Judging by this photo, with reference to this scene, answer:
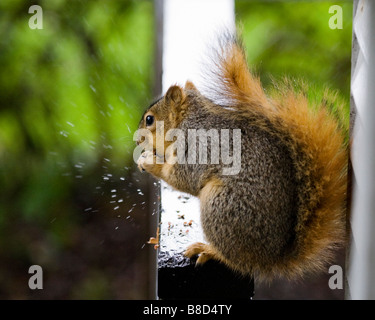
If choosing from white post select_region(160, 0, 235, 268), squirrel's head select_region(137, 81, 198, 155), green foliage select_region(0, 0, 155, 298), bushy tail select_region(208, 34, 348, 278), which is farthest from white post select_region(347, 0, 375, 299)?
green foliage select_region(0, 0, 155, 298)

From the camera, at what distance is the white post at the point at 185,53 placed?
46.1 inches

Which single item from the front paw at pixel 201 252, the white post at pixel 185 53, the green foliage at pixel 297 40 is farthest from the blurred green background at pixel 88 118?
the front paw at pixel 201 252

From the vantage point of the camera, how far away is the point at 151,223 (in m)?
1.74

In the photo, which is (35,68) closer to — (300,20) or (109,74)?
(109,74)

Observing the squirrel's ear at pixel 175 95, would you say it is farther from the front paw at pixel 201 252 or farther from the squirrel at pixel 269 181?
the front paw at pixel 201 252

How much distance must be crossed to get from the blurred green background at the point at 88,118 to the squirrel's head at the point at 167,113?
168 mm

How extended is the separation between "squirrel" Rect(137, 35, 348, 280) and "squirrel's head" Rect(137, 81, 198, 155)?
7 cm

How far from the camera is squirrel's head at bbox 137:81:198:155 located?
1200 millimetres

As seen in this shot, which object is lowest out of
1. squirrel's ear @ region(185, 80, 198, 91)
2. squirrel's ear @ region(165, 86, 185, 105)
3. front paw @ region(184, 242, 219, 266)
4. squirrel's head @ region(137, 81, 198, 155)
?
front paw @ region(184, 242, 219, 266)

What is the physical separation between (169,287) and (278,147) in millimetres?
426

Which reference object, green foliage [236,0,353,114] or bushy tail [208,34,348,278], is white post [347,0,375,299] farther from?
green foliage [236,0,353,114]

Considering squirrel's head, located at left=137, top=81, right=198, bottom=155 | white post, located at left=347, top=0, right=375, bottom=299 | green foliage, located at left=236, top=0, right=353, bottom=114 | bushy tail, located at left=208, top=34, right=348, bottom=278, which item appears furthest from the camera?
green foliage, located at left=236, top=0, right=353, bottom=114

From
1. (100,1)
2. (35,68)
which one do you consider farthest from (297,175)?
(35,68)

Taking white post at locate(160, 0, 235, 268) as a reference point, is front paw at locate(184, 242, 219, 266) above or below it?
below
